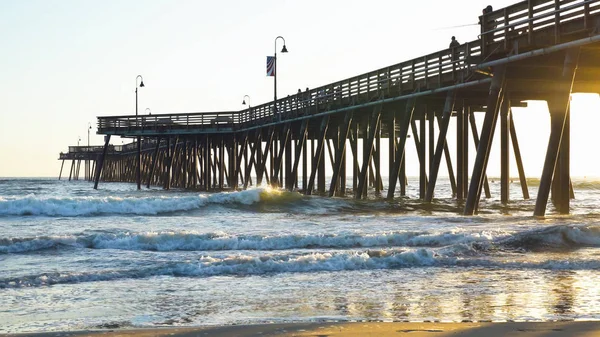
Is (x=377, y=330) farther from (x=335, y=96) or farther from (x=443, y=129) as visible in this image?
(x=335, y=96)

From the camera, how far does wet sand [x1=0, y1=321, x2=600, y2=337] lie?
289 inches

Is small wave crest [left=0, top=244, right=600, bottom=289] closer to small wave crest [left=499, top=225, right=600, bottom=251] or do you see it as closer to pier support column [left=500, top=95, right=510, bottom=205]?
small wave crest [left=499, top=225, right=600, bottom=251]

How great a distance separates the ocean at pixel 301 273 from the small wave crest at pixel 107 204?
5327 millimetres

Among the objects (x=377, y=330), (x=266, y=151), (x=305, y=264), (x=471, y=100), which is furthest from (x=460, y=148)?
(x=266, y=151)

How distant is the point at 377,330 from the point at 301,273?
15.5 feet

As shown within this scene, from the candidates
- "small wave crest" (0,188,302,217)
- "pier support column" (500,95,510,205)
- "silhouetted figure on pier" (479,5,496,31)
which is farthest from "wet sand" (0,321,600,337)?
"small wave crest" (0,188,302,217)

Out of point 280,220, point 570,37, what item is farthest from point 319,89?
point 570,37

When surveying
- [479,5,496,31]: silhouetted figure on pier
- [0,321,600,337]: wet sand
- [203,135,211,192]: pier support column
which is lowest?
[0,321,600,337]: wet sand

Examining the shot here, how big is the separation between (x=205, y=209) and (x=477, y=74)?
39.1 ft

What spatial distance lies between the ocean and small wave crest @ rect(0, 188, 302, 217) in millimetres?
5327

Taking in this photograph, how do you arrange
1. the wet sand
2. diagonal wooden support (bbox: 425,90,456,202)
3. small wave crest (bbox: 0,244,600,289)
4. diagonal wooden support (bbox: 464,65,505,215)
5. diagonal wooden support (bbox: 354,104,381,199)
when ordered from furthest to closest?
1. diagonal wooden support (bbox: 354,104,381,199)
2. diagonal wooden support (bbox: 425,90,456,202)
3. diagonal wooden support (bbox: 464,65,505,215)
4. small wave crest (bbox: 0,244,600,289)
5. the wet sand

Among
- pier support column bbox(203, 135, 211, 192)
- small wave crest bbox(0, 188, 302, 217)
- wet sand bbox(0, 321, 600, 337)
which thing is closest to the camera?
wet sand bbox(0, 321, 600, 337)

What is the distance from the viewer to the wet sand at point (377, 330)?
7.34 metres

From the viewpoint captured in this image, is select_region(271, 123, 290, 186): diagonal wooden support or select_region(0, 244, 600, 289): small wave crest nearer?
select_region(0, 244, 600, 289): small wave crest
